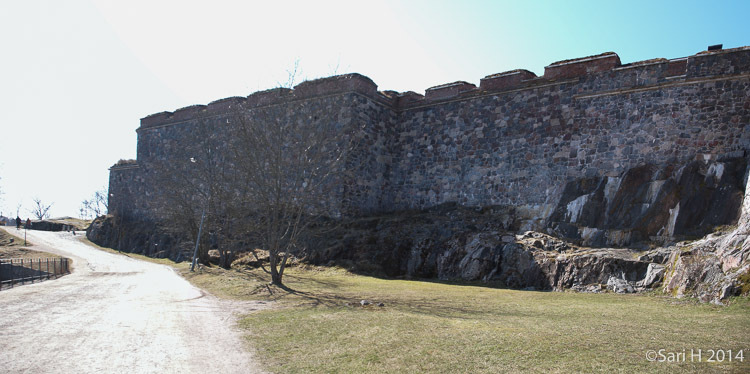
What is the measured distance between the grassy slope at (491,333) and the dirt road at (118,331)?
0.79 metres

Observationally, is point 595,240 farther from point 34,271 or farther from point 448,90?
point 34,271

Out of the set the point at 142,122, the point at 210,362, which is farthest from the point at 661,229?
the point at 142,122

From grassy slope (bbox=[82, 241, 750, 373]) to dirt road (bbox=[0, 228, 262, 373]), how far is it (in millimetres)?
791

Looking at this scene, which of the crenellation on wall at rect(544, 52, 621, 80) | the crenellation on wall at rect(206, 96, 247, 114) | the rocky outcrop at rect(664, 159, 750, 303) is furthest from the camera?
the crenellation on wall at rect(206, 96, 247, 114)

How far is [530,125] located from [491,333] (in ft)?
49.1

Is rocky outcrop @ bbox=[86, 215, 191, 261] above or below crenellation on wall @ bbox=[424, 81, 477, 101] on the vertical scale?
below

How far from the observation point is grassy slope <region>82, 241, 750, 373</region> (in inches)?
252

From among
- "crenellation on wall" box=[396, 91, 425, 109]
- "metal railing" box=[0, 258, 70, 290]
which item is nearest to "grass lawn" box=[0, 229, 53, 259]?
"metal railing" box=[0, 258, 70, 290]

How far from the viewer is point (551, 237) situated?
1834 centimetres

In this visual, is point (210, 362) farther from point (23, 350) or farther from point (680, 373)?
point (680, 373)

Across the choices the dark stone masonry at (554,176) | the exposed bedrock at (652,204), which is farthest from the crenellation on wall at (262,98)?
the exposed bedrock at (652,204)

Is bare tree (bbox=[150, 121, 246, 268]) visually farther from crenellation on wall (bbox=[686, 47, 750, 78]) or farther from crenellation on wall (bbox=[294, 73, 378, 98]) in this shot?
crenellation on wall (bbox=[686, 47, 750, 78])

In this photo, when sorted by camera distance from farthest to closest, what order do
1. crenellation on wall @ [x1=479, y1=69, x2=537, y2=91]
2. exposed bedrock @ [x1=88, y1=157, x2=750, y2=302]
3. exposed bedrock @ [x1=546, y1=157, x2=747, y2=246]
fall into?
crenellation on wall @ [x1=479, y1=69, x2=537, y2=91], exposed bedrock @ [x1=546, y1=157, x2=747, y2=246], exposed bedrock @ [x1=88, y1=157, x2=750, y2=302]

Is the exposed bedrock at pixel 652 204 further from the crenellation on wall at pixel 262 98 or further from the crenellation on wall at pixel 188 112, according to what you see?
the crenellation on wall at pixel 188 112
